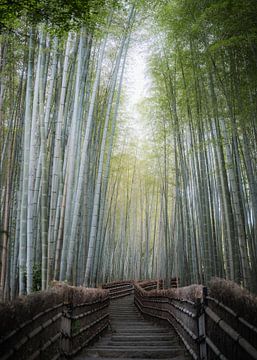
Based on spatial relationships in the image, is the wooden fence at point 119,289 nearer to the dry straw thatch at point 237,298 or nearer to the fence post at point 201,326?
the fence post at point 201,326

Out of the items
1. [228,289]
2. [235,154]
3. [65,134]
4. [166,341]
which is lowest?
Result: [166,341]

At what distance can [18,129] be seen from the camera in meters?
5.30

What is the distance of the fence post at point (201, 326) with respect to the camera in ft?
7.38

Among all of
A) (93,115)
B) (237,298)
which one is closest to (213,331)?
(237,298)

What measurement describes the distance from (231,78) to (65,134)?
2.59 meters

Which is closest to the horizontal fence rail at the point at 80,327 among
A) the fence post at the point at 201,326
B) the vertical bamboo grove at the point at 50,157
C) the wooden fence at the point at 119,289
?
the fence post at the point at 201,326

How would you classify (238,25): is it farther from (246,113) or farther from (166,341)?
(166,341)

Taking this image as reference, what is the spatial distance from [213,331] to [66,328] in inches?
47.6

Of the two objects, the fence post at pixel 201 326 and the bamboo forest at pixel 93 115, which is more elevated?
the bamboo forest at pixel 93 115

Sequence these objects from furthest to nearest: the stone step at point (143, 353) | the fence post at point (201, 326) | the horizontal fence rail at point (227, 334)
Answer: the stone step at point (143, 353) < the fence post at point (201, 326) < the horizontal fence rail at point (227, 334)

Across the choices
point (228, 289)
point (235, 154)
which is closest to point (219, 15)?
point (235, 154)

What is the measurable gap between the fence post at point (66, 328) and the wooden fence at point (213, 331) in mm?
972

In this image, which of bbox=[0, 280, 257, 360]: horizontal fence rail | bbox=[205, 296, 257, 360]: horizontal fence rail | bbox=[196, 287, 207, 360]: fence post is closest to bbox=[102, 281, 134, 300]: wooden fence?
bbox=[0, 280, 257, 360]: horizontal fence rail

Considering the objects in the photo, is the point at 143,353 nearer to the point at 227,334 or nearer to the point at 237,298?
the point at 227,334
